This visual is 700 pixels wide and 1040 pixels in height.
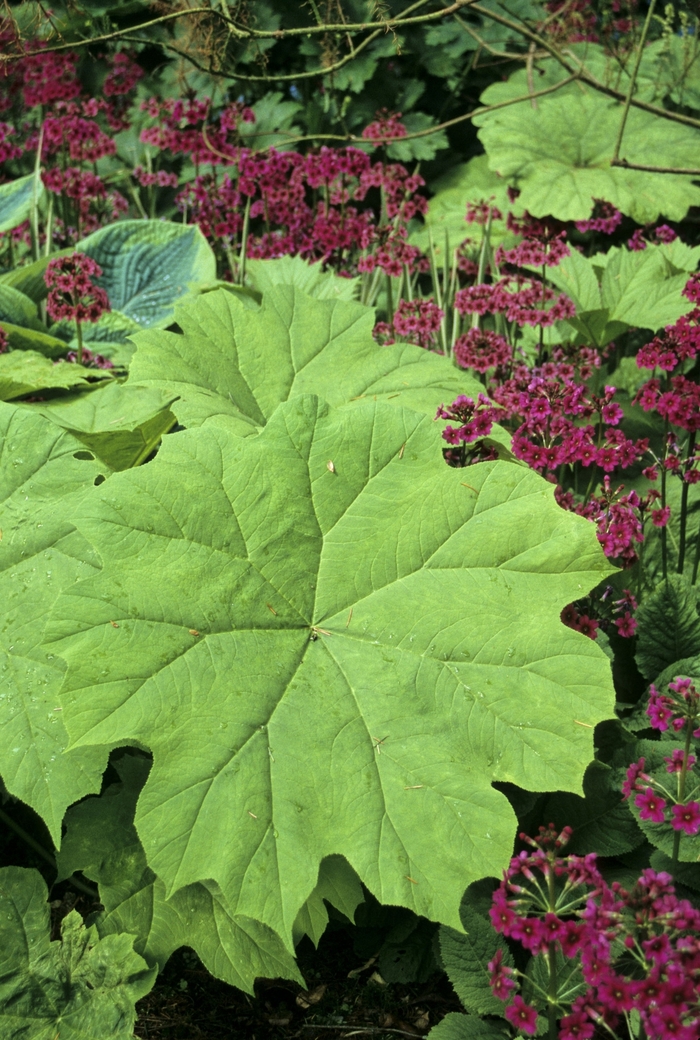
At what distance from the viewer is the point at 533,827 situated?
5.87ft

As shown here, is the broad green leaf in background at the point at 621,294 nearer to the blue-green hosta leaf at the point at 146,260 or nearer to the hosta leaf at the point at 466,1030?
the blue-green hosta leaf at the point at 146,260

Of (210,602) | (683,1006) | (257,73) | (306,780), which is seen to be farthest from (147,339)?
(257,73)

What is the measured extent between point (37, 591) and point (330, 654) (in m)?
0.52

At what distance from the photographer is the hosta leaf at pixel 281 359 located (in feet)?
7.01

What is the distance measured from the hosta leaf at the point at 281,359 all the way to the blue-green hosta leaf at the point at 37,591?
1.34 feet

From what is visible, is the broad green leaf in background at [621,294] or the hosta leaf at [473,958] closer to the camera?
the hosta leaf at [473,958]

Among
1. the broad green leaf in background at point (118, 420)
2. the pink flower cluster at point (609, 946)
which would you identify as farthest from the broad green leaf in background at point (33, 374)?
the pink flower cluster at point (609, 946)

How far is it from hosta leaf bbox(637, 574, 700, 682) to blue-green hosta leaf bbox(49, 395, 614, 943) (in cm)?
40

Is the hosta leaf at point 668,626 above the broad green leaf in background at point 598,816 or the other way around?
above

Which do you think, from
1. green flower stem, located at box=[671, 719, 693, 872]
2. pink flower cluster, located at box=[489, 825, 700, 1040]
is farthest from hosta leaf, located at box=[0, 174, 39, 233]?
pink flower cluster, located at box=[489, 825, 700, 1040]

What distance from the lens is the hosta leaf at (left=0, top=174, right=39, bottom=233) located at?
3.40 m

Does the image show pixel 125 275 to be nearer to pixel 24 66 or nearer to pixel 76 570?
pixel 24 66

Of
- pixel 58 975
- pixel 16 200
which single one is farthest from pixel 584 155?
pixel 58 975

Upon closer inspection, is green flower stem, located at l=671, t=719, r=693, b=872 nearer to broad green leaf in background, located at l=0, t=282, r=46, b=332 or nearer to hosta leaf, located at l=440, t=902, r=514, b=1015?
hosta leaf, located at l=440, t=902, r=514, b=1015
